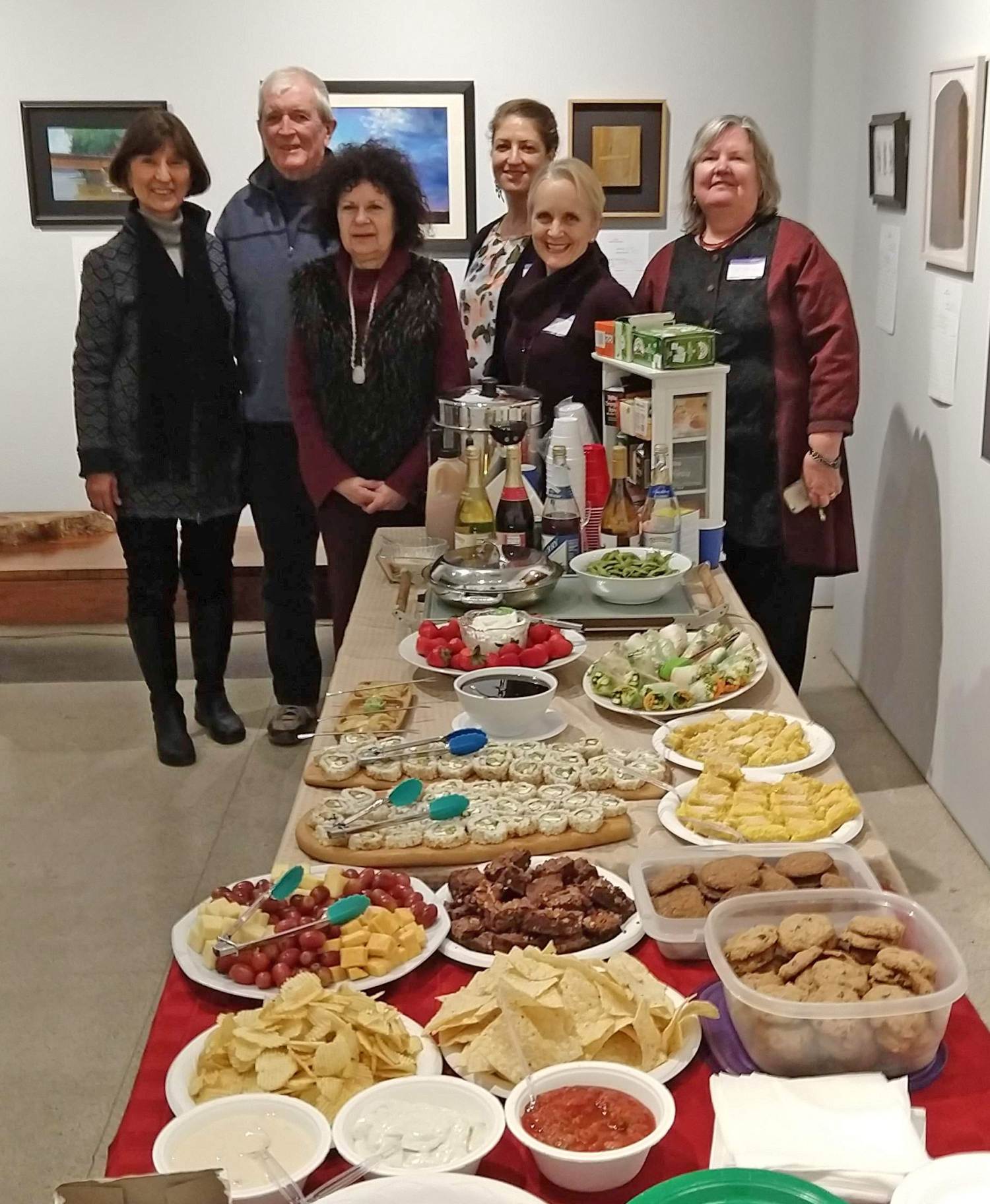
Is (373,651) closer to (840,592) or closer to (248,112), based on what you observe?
(840,592)

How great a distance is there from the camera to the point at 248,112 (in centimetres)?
438

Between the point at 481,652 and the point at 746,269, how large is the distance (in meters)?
1.34

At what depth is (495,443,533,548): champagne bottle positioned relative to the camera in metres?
2.40

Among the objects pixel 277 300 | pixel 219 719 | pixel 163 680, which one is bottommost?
pixel 219 719

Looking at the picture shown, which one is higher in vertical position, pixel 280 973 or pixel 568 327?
pixel 568 327

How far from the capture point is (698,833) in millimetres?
1531

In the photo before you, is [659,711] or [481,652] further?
[481,652]

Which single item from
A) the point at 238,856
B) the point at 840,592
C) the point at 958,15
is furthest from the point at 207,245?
the point at 840,592

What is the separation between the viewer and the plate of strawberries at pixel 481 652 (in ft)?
6.61

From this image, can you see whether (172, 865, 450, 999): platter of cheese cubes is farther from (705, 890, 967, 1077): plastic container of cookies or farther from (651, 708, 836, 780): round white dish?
(651, 708, 836, 780): round white dish

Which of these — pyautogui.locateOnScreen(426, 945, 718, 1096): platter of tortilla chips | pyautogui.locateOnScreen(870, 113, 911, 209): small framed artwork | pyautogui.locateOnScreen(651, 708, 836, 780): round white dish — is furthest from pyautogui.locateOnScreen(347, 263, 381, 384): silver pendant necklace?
pyautogui.locateOnScreen(426, 945, 718, 1096): platter of tortilla chips

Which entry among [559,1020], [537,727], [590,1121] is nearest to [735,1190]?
[590,1121]

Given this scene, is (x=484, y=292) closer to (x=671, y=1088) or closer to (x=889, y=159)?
(x=889, y=159)

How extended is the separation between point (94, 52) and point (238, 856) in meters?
2.78
